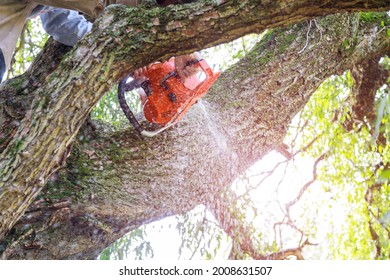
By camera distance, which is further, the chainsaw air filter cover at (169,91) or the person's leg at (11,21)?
the chainsaw air filter cover at (169,91)

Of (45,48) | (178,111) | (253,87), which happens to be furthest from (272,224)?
(45,48)

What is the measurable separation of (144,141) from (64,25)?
1.85 feet

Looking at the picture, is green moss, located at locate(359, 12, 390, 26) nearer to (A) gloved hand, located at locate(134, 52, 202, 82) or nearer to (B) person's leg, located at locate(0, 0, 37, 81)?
(A) gloved hand, located at locate(134, 52, 202, 82)

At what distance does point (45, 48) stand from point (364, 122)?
2189 millimetres

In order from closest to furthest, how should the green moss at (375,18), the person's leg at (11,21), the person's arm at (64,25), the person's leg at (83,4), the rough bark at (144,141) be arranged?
1. the rough bark at (144,141)
2. the person's leg at (83,4)
3. the person's leg at (11,21)
4. the person's arm at (64,25)
5. the green moss at (375,18)

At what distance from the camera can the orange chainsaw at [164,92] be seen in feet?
6.34

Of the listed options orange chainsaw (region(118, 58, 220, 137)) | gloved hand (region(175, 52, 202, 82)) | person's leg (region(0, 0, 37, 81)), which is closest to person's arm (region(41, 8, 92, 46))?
person's leg (region(0, 0, 37, 81))

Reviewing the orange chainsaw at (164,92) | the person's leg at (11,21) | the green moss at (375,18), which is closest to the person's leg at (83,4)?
the person's leg at (11,21)

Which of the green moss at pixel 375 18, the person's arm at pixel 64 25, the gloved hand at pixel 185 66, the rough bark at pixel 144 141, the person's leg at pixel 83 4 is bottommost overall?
the rough bark at pixel 144 141

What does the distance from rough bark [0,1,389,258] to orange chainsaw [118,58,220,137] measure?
0.08 m

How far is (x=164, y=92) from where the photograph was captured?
1.97 meters

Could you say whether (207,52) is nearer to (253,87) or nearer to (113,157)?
(253,87)

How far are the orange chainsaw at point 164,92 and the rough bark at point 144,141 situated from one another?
8 centimetres

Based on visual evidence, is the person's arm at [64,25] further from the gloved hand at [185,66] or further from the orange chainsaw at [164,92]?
the gloved hand at [185,66]
